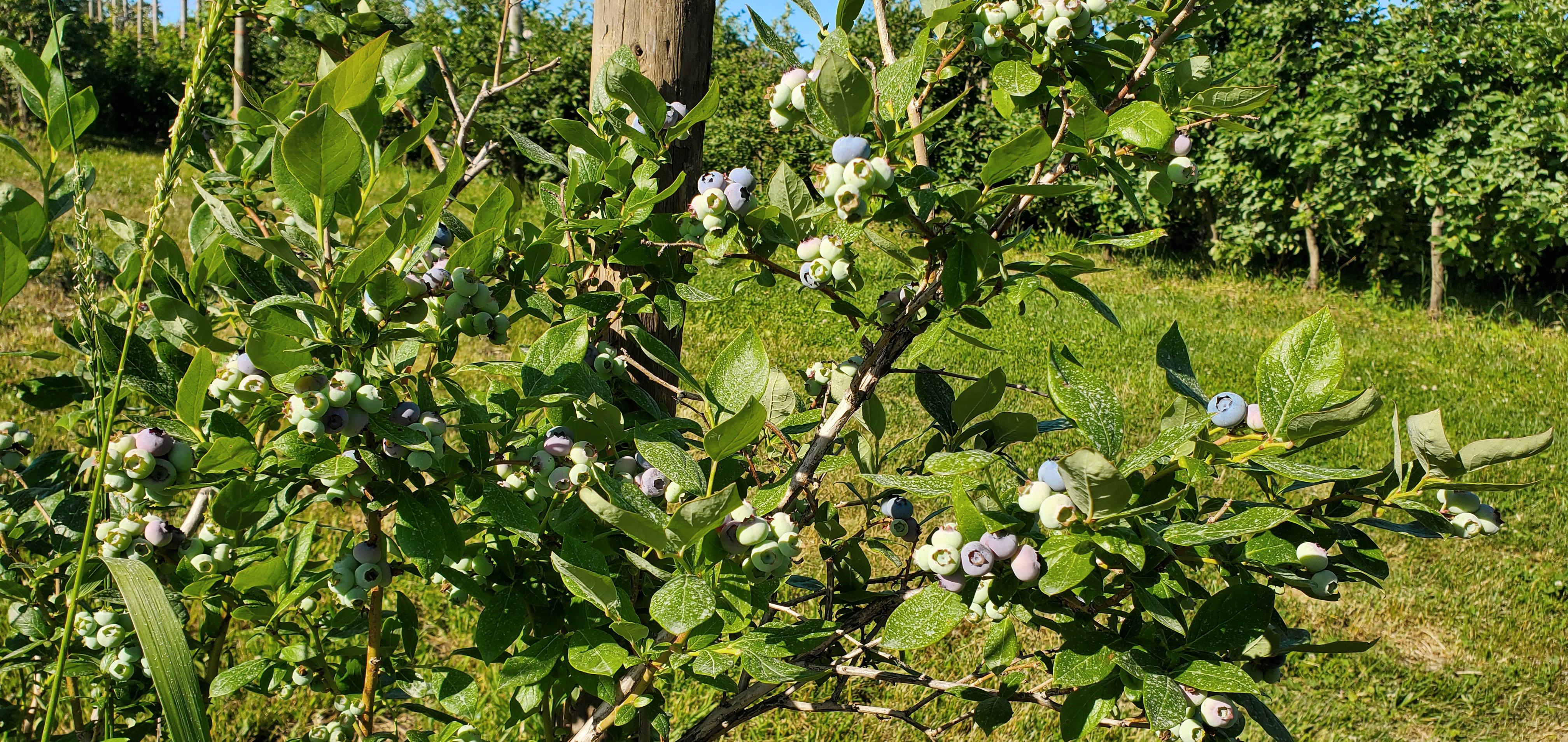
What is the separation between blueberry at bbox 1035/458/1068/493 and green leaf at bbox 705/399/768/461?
0.23m

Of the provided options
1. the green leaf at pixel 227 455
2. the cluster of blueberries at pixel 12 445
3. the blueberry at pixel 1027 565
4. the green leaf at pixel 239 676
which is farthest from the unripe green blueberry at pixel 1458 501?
the cluster of blueberries at pixel 12 445

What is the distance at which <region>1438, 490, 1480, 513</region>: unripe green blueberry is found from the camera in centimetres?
76

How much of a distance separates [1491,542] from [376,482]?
381 cm

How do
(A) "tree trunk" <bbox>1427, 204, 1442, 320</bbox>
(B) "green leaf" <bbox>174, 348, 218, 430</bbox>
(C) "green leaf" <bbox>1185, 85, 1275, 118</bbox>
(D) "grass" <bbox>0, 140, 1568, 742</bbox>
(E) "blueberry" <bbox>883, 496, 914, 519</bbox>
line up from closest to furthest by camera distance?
1. (B) "green leaf" <bbox>174, 348, 218, 430</bbox>
2. (C) "green leaf" <bbox>1185, 85, 1275, 118</bbox>
3. (E) "blueberry" <bbox>883, 496, 914, 519</bbox>
4. (D) "grass" <bbox>0, 140, 1568, 742</bbox>
5. (A) "tree trunk" <bbox>1427, 204, 1442, 320</bbox>

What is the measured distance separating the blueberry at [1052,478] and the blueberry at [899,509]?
26 centimetres

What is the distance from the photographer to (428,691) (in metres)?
1.19

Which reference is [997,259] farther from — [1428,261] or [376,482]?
[1428,261]

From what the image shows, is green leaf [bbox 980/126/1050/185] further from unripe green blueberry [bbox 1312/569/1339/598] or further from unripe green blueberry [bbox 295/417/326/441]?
unripe green blueberry [bbox 295/417/326/441]

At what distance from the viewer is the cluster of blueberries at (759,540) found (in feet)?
2.37

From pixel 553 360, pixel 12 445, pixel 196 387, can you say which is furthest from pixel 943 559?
pixel 12 445

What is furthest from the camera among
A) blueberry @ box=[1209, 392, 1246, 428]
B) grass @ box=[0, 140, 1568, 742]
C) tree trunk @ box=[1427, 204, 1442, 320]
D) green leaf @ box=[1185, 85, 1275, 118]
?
tree trunk @ box=[1427, 204, 1442, 320]

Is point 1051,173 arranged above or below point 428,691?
above

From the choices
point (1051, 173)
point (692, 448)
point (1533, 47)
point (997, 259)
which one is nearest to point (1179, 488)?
point (997, 259)

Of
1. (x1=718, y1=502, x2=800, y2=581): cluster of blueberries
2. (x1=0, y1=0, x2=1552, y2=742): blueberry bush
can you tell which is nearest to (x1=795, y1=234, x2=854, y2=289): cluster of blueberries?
(x1=0, y1=0, x2=1552, y2=742): blueberry bush
